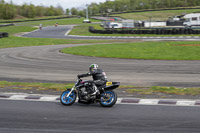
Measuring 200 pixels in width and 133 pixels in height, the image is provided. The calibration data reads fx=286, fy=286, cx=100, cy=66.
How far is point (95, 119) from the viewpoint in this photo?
795 centimetres

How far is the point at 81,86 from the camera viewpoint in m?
9.48

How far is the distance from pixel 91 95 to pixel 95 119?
1.45 meters

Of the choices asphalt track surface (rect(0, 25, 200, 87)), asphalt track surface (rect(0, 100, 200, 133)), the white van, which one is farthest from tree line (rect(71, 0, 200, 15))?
asphalt track surface (rect(0, 100, 200, 133))

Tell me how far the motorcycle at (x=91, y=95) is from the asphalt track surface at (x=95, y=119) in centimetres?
20

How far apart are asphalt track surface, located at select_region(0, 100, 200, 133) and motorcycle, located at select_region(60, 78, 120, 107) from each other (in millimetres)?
195

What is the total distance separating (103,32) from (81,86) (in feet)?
137

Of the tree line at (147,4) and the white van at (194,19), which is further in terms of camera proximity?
the tree line at (147,4)

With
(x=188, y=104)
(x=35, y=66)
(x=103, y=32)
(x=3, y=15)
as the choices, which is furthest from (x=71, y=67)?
(x=3, y=15)

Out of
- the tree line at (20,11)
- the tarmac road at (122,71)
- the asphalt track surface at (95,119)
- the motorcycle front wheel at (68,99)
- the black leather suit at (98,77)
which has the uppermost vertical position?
the tree line at (20,11)

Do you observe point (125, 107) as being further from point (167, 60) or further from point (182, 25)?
point (182, 25)

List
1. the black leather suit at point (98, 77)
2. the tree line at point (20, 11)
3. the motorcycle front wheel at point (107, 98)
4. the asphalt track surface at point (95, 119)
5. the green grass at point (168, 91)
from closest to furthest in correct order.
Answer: the asphalt track surface at point (95, 119), the motorcycle front wheel at point (107, 98), the black leather suit at point (98, 77), the green grass at point (168, 91), the tree line at point (20, 11)

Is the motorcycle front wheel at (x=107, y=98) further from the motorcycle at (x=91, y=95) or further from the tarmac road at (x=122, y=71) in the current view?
the tarmac road at (x=122, y=71)

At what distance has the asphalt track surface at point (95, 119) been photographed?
23.4 ft

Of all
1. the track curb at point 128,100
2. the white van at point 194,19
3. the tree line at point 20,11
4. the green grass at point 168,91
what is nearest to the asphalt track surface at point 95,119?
the track curb at point 128,100
